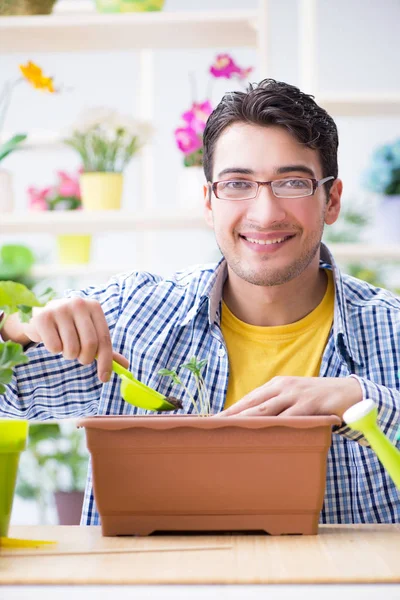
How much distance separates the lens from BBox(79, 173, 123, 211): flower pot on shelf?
2793 mm

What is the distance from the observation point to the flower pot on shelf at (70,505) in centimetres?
287

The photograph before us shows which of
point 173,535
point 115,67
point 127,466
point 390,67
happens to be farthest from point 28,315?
point 390,67

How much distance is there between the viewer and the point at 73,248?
3.12 metres

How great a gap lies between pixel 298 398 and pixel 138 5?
2059mm

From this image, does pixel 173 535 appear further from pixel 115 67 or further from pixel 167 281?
pixel 115 67

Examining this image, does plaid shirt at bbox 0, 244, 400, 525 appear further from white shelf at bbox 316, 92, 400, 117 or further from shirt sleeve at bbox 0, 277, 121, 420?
white shelf at bbox 316, 92, 400, 117

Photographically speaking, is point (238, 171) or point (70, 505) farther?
point (70, 505)

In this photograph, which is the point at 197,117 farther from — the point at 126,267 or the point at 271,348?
the point at 271,348

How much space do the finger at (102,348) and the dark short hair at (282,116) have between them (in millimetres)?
654

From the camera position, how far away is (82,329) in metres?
1.21

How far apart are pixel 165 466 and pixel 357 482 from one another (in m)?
0.63

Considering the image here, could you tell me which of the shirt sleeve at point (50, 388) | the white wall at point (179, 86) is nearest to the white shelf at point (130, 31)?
the white wall at point (179, 86)

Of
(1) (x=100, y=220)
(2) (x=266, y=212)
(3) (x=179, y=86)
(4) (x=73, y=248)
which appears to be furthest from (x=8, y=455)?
(3) (x=179, y=86)

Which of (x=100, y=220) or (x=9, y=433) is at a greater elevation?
(x=100, y=220)
